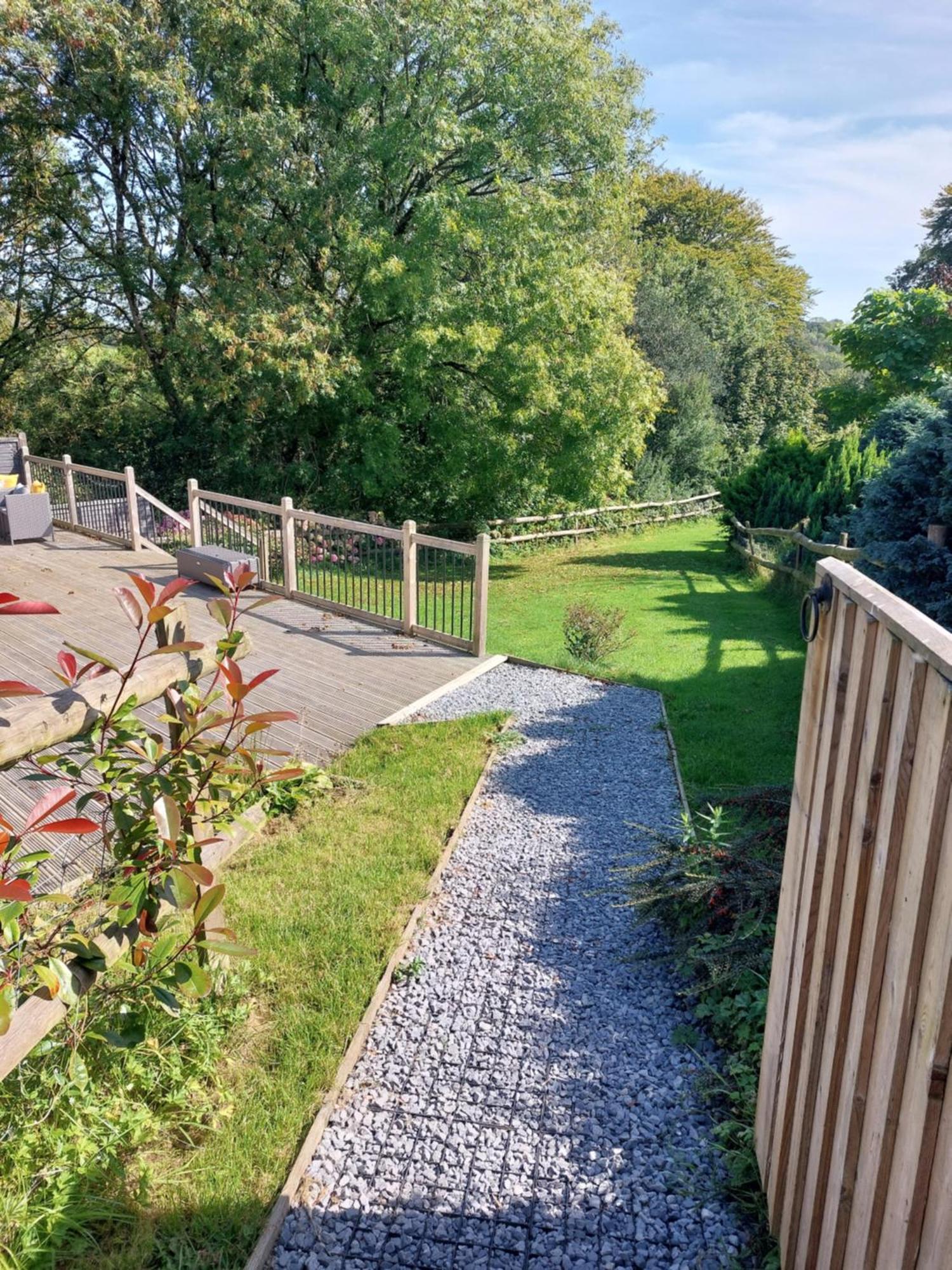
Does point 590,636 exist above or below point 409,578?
below

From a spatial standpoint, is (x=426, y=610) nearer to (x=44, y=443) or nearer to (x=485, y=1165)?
(x=485, y=1165)

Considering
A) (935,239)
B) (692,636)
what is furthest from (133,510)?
(935,239)

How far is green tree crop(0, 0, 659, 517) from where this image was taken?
40.5 feet

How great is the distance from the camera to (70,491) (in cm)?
1191

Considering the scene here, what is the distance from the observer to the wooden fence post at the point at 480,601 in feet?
23.0

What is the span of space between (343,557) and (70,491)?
5873 millimetres

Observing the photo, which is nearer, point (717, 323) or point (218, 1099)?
point (218, 1099)

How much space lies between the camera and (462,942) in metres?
3.35

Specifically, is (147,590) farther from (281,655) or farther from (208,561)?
(208,561)

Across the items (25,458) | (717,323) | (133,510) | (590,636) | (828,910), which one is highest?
(717,323)

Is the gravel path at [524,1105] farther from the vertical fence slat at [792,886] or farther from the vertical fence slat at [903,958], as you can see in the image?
the vertical fence slat at [903,958]

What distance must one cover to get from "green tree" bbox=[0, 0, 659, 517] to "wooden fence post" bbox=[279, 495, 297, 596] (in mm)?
4650

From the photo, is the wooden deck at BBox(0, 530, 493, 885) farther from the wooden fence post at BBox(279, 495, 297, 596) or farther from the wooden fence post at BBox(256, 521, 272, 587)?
the wooden fence post at BBox(256, 521, 272, 587)

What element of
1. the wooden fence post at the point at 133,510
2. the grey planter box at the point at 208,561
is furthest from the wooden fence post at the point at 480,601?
the wooden fence post at the point at 133,510
